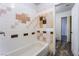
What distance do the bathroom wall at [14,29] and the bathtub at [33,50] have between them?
6 centimetres

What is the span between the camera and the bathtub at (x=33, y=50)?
1.23 meters

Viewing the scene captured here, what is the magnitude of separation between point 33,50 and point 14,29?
1.34 ft

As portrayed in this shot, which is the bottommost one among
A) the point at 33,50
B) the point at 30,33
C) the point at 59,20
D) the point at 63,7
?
the point at 33,50

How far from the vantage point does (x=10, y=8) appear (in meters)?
1.16

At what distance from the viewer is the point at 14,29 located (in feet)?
3.88

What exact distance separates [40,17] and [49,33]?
0.86ft

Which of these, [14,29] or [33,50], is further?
[33,50]

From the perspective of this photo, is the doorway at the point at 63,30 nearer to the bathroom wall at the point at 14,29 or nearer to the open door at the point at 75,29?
the open door at the point at 75,29

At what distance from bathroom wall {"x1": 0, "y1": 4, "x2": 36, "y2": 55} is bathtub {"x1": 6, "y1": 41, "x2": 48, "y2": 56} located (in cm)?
6

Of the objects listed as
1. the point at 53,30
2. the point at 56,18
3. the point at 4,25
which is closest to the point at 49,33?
the point at 53,30

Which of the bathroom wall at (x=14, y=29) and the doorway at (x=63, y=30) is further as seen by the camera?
the doorway at (x=63, y=30)

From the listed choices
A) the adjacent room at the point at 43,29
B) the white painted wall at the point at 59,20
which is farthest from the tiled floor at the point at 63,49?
the white painted wall at the point at 59,20

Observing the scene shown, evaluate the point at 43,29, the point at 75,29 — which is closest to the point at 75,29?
the point at 75,29

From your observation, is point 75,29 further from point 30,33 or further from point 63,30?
point 30,33
